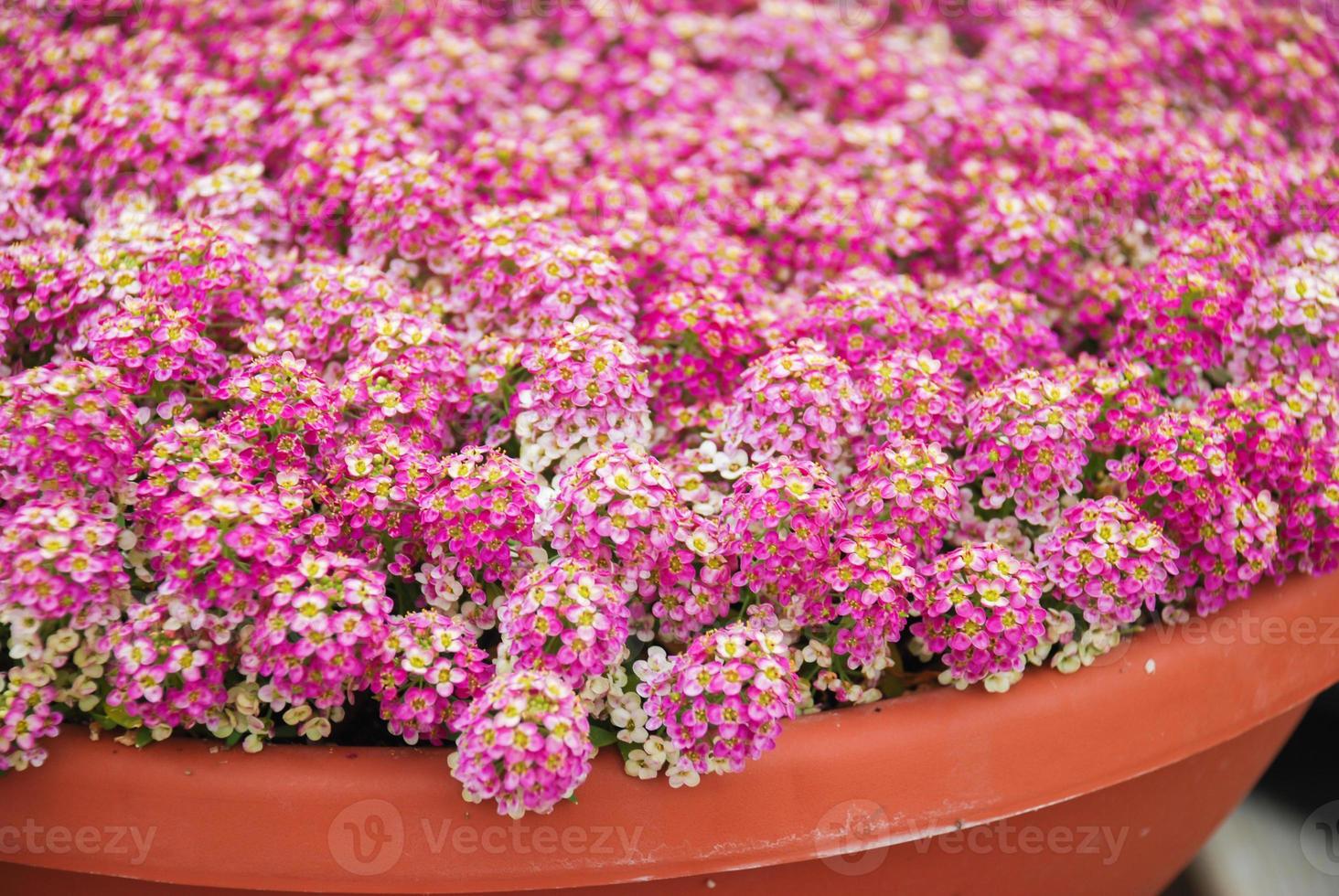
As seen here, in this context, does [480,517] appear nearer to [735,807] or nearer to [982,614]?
[735,807]

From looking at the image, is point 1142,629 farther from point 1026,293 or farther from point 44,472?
point 44,472

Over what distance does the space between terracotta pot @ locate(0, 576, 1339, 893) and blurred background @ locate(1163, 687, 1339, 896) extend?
82 cm

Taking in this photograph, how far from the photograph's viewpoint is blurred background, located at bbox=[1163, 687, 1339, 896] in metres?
2.41

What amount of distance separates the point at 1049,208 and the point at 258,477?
1.55 meters

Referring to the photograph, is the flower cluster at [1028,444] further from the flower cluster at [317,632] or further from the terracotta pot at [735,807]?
the flower cluster at [317,632]

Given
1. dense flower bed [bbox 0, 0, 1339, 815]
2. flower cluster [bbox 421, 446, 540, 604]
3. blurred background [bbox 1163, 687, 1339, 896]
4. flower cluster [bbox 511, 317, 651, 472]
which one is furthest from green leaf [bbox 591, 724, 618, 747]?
blurred background [bbox 1163, 687, 1339, 896]

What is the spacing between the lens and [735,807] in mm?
1561

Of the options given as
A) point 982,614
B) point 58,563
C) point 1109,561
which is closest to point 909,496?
point 982,614

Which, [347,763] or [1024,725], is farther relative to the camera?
[1024,725]

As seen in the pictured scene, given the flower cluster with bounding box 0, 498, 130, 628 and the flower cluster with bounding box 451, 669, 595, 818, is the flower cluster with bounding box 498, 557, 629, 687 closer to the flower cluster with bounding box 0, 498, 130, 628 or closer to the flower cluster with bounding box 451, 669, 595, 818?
the flower cluster with bounding box 451, 669, 595, 818

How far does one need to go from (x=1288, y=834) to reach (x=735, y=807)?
1603 mm

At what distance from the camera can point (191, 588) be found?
1.53 metres

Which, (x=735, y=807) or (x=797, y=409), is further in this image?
(x=797, y=409)

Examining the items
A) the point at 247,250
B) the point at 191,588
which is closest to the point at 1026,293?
the point at 247,250
